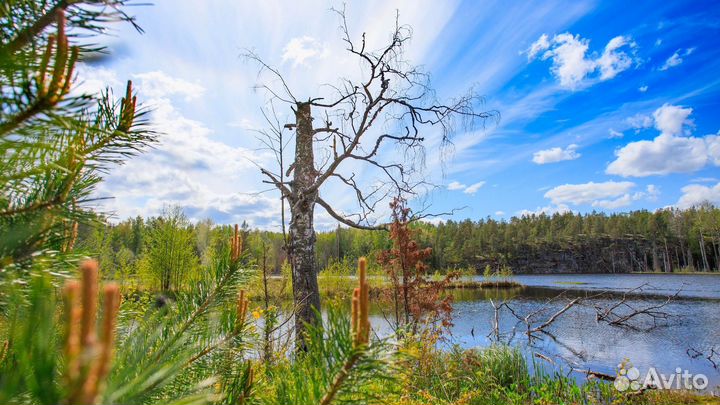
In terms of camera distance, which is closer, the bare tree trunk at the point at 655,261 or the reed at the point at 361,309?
the reed at the point at 361,309

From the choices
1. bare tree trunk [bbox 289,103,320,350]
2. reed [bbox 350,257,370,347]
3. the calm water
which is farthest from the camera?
the calm water

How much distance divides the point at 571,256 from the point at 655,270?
1284cm

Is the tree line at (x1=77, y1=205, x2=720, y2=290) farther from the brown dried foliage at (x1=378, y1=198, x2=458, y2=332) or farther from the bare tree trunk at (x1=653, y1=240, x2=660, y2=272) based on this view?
the brown dried foliage at (x1=378, y1=198, x2=458, y2=332)

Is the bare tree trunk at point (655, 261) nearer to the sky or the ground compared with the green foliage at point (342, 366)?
nearer to the ground

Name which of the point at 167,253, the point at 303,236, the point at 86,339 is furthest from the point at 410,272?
the point at 167,253

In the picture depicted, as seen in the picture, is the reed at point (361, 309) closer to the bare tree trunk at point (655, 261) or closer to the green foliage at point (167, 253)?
the green foliage at point (167, 253)

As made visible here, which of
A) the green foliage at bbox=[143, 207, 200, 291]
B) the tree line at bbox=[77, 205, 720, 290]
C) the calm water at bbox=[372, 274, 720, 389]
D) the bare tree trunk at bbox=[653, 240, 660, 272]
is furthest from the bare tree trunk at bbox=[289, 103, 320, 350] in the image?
the bare tree trunk at bbox=[653, 240, 660, 272]

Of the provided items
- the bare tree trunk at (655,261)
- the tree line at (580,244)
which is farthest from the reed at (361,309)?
the bare tree trunk at (655,261)

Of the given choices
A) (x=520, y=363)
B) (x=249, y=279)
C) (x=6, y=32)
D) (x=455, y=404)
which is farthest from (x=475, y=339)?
(x=6, y=32)

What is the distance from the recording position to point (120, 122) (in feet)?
3.09

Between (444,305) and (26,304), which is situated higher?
(26,304)

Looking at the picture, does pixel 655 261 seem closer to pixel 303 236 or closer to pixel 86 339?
pixel 303 236

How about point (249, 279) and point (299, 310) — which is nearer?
point (249, 279)

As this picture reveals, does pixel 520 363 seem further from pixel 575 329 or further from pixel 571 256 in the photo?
pixel 571 256
